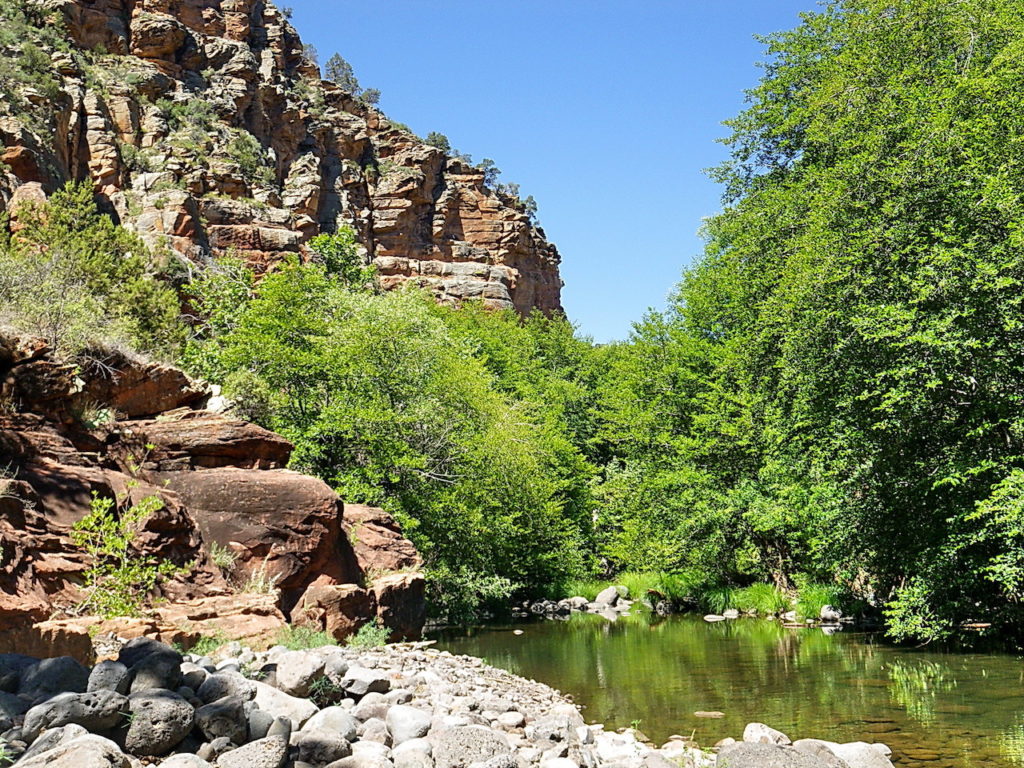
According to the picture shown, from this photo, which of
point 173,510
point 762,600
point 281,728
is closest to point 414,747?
point 281,728

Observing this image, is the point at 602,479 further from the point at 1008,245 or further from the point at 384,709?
the point at 384,709

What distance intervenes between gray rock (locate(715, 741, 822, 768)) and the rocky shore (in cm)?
1

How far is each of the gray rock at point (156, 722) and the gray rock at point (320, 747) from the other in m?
0.81

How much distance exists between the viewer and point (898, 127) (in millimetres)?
16078

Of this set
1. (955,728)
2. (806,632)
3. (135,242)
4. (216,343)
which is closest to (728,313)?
(806,632)

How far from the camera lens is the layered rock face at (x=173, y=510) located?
952 cm

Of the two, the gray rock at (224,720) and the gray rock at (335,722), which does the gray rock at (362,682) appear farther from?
the gray rock at (224,720)

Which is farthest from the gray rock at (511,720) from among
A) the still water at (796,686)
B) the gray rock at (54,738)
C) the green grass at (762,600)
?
the green grass at (762,600)

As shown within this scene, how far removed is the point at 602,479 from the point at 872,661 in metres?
28.8

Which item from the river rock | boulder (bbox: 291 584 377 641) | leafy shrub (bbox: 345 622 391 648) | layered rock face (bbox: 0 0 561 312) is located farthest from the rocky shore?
layered rock face (bbox: 0 0 561 312)

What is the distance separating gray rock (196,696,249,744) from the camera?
5.98 m

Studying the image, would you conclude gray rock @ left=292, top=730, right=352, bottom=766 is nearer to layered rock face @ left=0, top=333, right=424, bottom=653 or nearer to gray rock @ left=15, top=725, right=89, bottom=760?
gray rock @ left=15, top=725, right=89, bottom=760

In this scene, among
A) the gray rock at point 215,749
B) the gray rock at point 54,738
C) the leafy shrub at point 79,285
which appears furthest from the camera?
the leafy shrub at point 79,285

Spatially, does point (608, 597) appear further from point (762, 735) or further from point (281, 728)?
point (281, 728)
